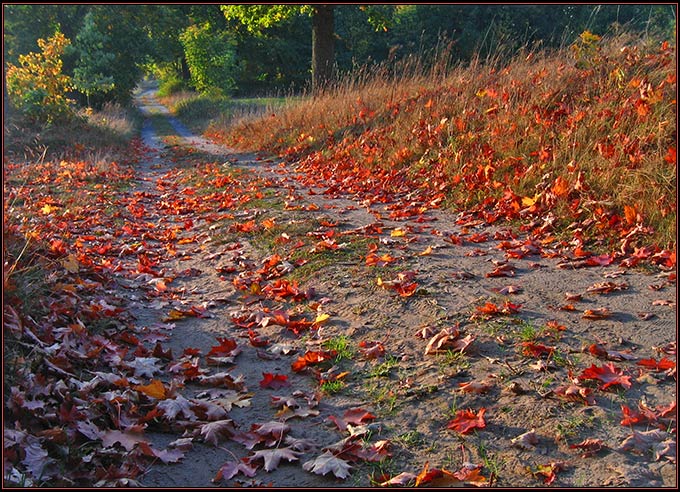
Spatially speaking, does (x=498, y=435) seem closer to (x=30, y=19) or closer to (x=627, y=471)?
(x=627, y=471)

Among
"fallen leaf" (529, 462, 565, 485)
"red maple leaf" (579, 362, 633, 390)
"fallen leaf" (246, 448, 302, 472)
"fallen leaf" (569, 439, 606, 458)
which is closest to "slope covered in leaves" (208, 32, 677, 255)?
"red maple leaf" (579, 362, 633, 390)

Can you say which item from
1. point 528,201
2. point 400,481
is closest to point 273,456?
point 400,481

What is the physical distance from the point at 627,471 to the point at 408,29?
37122mm

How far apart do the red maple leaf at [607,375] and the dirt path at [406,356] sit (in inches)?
1.1

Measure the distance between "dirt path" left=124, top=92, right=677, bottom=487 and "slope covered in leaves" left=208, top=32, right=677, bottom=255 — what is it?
538mm

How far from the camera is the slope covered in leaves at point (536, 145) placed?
17.0 ft

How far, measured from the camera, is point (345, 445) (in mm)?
2900

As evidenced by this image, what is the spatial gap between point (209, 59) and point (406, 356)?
33799 mm

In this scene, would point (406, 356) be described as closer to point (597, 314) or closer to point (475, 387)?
point (475, 387)

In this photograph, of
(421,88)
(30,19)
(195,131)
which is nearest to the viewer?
(421,88)

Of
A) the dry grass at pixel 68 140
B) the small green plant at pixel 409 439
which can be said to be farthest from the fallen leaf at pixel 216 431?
the dry grass at pixel 68 140

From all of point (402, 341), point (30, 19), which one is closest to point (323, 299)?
point (402, 341)

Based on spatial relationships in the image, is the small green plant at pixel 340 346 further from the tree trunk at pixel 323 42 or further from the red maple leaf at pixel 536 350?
the tree trunk at pixel 323 42

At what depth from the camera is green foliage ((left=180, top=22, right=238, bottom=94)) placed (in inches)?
1341
